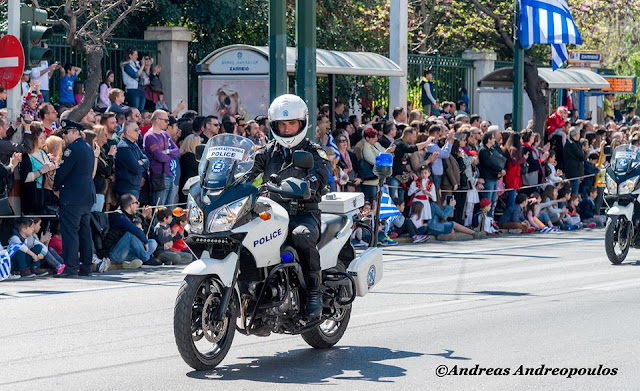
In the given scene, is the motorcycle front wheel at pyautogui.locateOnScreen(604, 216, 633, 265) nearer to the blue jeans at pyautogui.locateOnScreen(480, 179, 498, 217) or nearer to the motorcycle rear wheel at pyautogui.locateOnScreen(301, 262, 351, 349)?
the blue jeans at pyautogui.locateOnScreen(480, 179, 498, 217)

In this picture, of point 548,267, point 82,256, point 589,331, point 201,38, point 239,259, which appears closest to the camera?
point 239,259

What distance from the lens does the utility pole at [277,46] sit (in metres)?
16.4

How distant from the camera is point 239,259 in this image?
27.6 ft

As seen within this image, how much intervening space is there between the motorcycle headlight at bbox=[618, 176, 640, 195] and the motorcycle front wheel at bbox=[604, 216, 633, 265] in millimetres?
343

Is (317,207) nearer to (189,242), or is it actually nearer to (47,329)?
(189,242)

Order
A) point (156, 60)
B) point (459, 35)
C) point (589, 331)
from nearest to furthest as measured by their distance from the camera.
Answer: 1. point (589, 331)
2. point (156, 60)
3. point (459, 35)

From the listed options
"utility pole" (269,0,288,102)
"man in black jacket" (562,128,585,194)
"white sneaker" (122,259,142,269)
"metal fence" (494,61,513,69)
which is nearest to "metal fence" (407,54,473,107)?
"metal fence" (494,61,513,69)

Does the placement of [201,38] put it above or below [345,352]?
above

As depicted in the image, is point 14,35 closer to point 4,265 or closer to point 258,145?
point 4,265

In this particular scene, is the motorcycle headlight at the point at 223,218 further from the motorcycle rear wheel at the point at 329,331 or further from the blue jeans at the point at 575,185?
the blue jeans at the point at 575,185

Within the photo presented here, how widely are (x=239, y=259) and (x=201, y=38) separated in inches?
740

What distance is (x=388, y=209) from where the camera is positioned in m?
18.8

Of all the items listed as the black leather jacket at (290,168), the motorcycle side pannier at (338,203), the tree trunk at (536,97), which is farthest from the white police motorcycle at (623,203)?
the tree trunk at (536,97)

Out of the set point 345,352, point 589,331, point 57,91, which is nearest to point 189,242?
point 345,352
